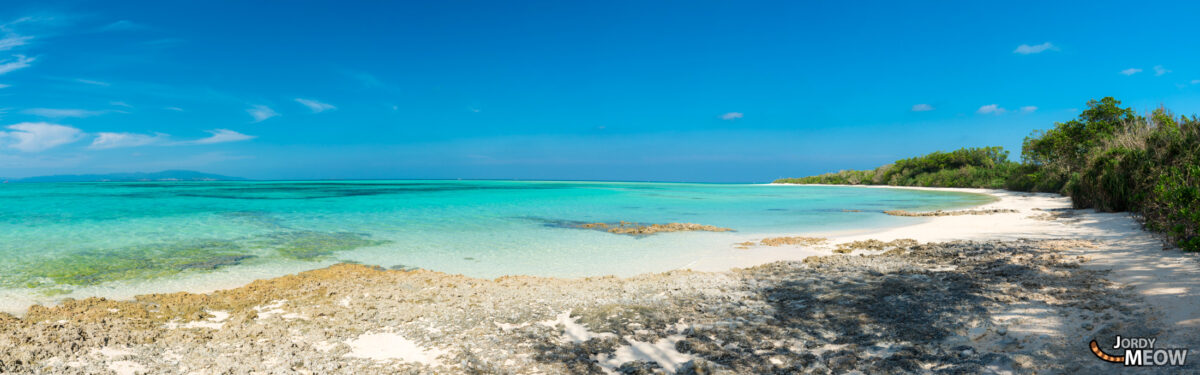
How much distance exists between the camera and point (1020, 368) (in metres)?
3.31

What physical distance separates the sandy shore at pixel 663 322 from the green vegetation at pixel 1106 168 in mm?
808

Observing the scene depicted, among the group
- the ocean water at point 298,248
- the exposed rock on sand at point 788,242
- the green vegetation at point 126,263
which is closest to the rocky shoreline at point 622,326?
the ocean water at point 298,248

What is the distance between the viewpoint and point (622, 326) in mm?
4766

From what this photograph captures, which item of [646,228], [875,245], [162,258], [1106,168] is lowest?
[162,258]

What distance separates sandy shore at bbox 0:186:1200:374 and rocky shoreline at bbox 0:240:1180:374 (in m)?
0.02

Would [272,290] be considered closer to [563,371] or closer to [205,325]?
[205,325]

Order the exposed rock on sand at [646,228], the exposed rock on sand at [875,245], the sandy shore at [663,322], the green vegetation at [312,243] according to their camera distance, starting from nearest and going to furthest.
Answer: the sandy shore at [663,322]
the exposed rock on sand at [875,245]
the green vegetation at [312,243]
the exposed rock on sand at [646,228]

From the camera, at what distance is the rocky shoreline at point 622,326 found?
381cm

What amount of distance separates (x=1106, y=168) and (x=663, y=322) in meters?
16.4

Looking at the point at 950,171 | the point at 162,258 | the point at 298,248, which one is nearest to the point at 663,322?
the point at 298,248

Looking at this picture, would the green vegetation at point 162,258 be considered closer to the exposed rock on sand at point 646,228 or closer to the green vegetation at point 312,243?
the green vegetation at point 312,243

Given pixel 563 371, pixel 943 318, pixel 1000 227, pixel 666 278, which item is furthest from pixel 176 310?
pixel 1000 227

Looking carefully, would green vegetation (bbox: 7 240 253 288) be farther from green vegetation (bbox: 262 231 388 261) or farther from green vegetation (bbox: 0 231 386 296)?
green vegetation (bbox: 262 231 388 261)

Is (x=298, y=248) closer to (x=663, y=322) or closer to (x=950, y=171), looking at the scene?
(x=663, y=322)
